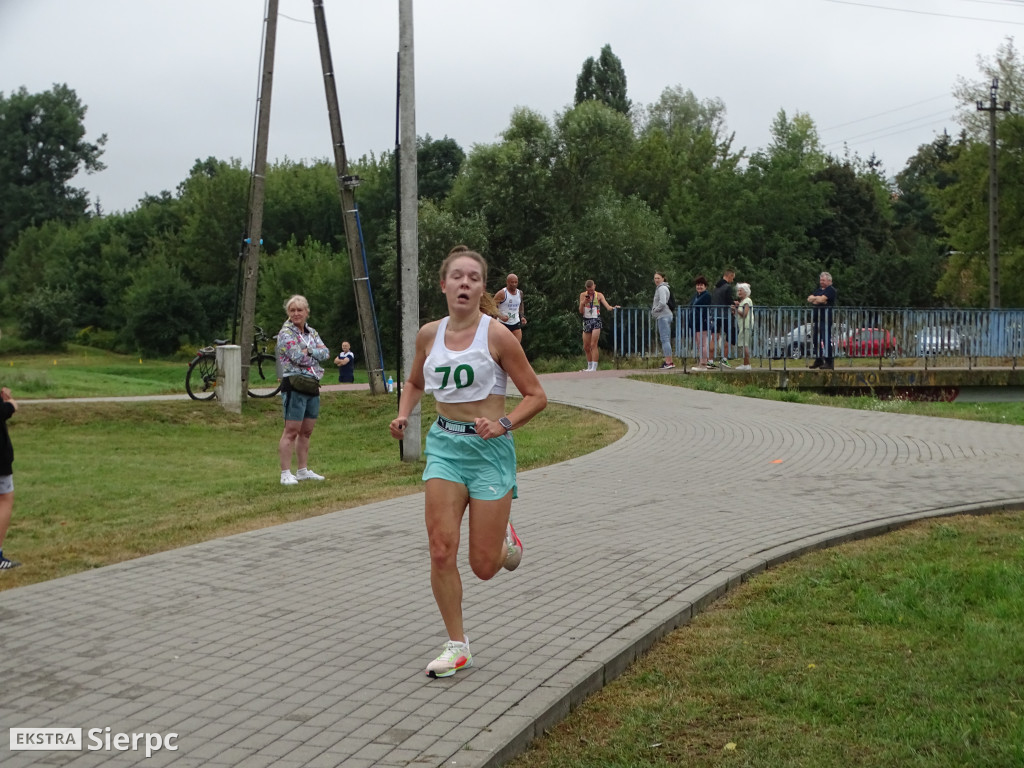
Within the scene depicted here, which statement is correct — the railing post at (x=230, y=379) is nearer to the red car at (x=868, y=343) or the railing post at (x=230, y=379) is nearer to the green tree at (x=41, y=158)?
the red car at (x=868, y=343)

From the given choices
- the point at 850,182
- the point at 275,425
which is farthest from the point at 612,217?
the point at 850,182

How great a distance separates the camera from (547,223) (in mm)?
45188

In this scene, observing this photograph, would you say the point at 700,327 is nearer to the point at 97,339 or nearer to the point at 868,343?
the point at 868,343

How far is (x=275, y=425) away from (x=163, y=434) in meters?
2.13

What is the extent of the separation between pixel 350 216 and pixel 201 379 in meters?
3.77

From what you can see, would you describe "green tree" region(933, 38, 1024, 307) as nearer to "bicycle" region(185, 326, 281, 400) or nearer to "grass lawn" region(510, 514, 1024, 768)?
"bicycle" region(185, 326, 281, 400)

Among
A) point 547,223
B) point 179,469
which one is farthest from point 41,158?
point 179,469

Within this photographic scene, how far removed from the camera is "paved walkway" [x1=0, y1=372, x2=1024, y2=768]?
4.57m

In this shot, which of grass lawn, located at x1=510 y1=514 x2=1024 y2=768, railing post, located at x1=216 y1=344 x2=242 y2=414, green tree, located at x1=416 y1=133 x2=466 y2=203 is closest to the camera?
grass lawn, located at x1=510 y1=514 x2=1024 y2=768

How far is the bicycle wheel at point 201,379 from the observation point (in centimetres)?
2000

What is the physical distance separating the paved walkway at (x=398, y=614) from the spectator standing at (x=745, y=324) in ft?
36.6

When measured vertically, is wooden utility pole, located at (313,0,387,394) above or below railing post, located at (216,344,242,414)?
above

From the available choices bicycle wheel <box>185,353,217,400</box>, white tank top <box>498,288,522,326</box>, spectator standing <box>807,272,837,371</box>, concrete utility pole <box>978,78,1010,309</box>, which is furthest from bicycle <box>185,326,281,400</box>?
concrete utility pole <box>978,78,1010,309</box>

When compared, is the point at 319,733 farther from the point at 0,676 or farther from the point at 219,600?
the point at 219,600
